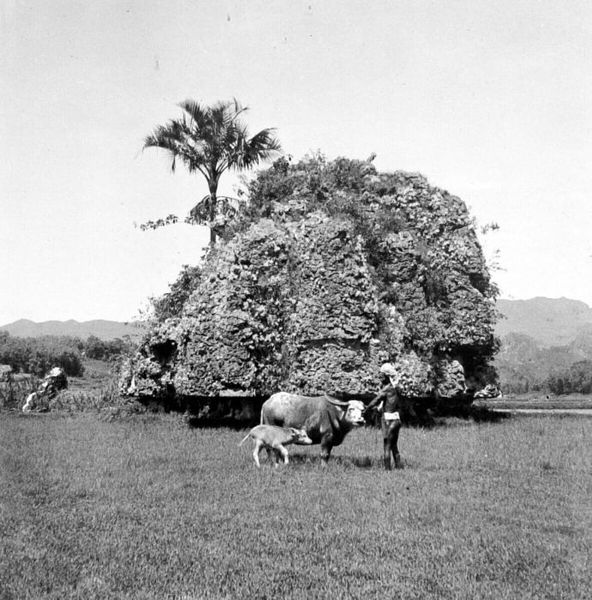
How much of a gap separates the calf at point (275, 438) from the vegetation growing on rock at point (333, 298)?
19.7 ft

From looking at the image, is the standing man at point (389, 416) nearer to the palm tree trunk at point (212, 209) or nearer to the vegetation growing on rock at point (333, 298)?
the vegetation growing on rock at point (333, 298)

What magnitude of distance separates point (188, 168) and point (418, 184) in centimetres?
863

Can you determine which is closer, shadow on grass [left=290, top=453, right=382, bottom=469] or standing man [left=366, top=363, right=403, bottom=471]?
A: standing man [left=366, top=363, right=403, bottom=471]

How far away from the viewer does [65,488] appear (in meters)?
10.2

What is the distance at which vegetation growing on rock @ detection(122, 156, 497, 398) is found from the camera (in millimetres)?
18953

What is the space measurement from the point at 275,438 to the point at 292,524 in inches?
166

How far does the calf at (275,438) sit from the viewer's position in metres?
12.3

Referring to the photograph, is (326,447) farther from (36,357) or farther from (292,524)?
(36,357)

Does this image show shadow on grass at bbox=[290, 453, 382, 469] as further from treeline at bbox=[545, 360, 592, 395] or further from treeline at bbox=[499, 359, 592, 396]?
treeline at bbox=[545, 360, 592, 395]

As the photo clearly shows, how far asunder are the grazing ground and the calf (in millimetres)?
399

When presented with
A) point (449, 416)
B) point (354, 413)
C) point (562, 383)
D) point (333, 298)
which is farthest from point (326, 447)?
point (562, 383)

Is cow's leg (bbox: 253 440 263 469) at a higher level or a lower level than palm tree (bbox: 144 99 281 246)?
lower

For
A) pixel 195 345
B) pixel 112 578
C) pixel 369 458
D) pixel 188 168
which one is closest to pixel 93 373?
pixel 188 168

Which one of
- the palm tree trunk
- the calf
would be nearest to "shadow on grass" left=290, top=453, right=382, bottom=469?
the calf
